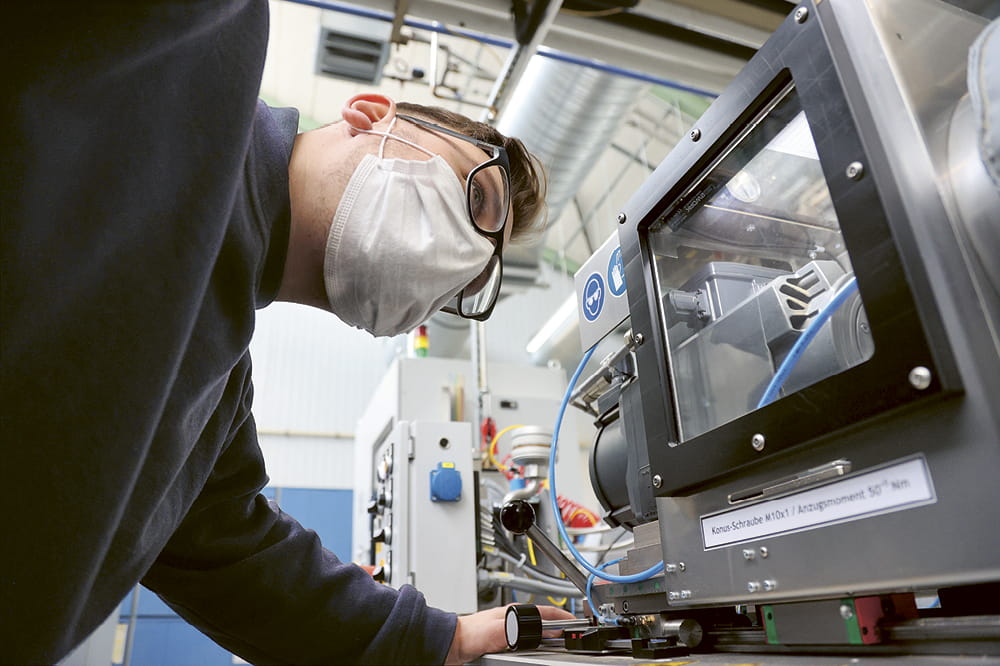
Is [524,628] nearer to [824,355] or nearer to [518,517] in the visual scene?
[518,517]

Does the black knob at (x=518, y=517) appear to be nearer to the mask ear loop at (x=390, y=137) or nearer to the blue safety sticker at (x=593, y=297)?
the blue safety sticker at (x=593, y=297)

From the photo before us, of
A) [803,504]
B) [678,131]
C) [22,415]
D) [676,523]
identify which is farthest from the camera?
A: [678,131]

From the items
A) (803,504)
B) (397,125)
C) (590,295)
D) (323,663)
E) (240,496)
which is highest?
(397,125)

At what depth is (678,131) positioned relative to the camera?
4191mm

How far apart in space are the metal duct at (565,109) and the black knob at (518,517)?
1684mm

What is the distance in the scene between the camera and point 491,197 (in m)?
0.95

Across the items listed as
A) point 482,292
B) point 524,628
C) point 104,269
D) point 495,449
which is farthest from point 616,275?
point 495,449

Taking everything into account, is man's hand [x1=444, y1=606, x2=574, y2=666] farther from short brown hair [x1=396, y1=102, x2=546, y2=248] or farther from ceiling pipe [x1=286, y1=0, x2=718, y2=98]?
ceiling pipe [x1=286, y1=0, x2=718, y2=98]

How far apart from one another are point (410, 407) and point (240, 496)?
150cm

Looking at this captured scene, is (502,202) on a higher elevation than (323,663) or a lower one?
higher

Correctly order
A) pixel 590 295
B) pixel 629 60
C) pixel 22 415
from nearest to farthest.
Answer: pixel 22 415
pixel 590 295
pixel 629 60

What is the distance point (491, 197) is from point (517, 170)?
13 cm

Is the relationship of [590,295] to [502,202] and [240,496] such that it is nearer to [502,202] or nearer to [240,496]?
[502,202]

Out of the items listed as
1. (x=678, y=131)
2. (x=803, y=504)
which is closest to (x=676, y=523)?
(x=803, y=504)
